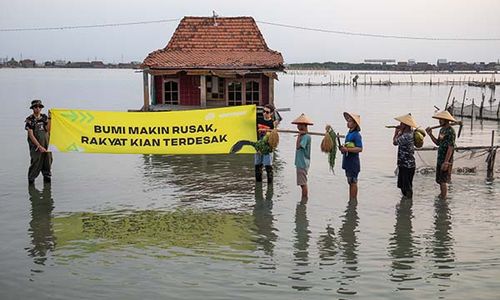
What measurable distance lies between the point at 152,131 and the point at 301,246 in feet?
15.8

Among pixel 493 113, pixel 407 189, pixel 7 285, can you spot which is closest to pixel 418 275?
pixel 407 189

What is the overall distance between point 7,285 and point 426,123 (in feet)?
97.2

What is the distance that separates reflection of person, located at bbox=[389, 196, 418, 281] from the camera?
713 centimetres

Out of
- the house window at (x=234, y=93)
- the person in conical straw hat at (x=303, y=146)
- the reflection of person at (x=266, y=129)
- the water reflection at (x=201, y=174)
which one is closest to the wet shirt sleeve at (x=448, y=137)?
the person in conical straw hat at (x=303, y=146)

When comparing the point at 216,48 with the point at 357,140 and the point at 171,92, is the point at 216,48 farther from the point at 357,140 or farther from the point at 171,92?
the point at 357,140

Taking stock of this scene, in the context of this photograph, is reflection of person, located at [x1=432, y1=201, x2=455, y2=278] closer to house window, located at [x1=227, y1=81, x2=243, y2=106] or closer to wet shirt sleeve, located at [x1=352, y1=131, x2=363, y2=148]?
wet shirt sleeve, located at [x1=352, y1=131, x2=363, y2=148]

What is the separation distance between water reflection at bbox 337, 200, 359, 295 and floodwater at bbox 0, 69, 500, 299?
0.02 metres

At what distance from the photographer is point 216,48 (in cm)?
2322

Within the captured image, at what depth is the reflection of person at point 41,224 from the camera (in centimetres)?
768

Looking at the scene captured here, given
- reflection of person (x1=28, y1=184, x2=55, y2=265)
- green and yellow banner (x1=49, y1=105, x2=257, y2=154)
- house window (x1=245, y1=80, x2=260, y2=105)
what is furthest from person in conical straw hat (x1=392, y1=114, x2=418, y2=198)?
house window (x1=245, y1=80, x2=260, y2=105)

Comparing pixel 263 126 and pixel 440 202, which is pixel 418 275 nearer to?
pixel 440 202

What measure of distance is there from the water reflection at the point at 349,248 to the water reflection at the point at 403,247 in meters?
0.50

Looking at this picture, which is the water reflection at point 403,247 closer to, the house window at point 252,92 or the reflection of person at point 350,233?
the reflection of person at point 350,233

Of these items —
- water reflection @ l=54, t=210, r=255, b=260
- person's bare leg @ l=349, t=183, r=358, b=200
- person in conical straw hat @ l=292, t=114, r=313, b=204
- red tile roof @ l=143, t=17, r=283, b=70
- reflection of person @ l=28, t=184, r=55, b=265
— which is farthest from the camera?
red tile roof @ l=143, t=17, r=283, b=70
